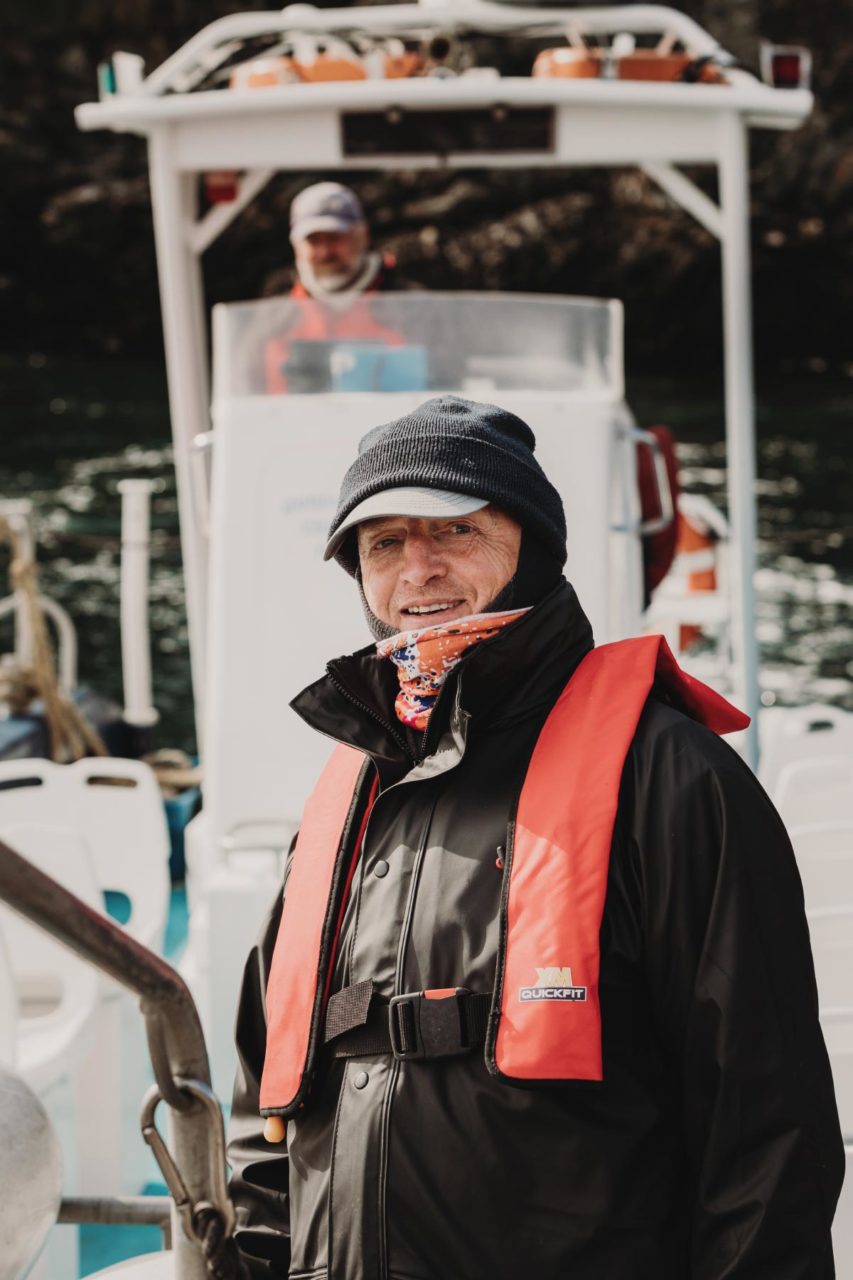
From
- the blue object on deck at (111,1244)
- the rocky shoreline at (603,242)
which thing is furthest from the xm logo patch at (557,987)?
the rocky shoreline at (603,242)

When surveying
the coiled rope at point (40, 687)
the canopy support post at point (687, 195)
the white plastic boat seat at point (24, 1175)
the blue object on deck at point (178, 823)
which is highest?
the canopy support post at point (687, 195)

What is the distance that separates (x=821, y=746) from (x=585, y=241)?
3284 cm

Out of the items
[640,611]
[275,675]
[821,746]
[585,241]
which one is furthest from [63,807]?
[585,241]

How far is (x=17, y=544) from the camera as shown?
246 inches

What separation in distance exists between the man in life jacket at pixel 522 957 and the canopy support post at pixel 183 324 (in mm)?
3046

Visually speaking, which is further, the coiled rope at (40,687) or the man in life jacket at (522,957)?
the coiled rope at (40,687)

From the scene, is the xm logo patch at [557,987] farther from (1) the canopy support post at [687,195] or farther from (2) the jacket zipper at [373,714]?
(1) the canopy support post at [687,195]

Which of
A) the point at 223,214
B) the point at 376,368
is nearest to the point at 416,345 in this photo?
the point at 376,368

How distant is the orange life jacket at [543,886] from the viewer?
1574 mm

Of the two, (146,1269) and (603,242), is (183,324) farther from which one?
(603,242)

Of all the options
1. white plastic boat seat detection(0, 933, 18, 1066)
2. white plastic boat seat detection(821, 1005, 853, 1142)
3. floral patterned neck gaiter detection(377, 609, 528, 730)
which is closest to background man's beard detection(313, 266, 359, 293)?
white plastic boat seat detection(0, 933, 18, 1066)

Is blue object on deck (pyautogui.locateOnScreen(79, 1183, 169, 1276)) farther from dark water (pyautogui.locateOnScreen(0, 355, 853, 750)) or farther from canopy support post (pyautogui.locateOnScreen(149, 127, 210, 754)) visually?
dark water (pyautogui.locateOnScreen(0, 355, 853, 750))

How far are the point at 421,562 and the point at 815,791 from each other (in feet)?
6.26

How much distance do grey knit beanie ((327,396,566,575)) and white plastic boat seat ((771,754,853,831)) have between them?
5.78 feet
